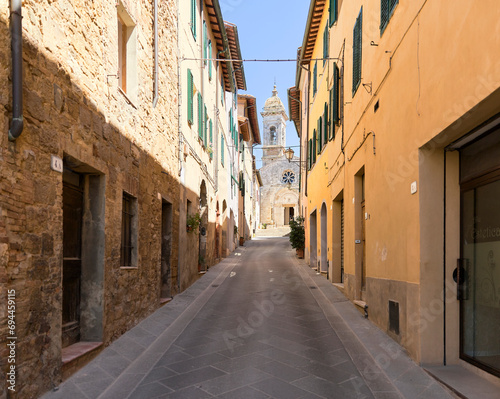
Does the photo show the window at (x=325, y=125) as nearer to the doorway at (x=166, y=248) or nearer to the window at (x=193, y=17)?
the window at (x=193, y=17)

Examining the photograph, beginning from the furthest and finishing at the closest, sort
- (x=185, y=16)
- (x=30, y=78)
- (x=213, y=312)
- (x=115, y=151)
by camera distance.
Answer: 1. (x=185, y=16)
2. (x=213, y=312)
3. (x=115, y=151)
4. (x=30, y=78)

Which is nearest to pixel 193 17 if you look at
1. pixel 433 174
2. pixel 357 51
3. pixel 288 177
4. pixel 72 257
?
pixel 357 51

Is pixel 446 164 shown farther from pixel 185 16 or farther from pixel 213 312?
pixel 185 16

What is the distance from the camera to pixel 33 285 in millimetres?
3863

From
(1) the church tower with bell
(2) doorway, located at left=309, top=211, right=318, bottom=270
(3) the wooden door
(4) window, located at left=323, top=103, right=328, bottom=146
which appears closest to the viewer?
(3) the wooden door

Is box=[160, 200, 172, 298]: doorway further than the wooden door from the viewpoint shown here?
Yes

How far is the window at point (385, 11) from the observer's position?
6.21 metres

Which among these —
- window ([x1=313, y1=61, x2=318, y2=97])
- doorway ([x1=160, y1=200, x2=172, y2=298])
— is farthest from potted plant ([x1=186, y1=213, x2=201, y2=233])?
window ([x1=313, y1=61, x2=318, y2=97])

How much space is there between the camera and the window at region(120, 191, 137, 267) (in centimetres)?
687

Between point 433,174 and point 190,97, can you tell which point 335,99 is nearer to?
point 190,97

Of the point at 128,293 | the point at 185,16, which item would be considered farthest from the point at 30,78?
the point at 185,16

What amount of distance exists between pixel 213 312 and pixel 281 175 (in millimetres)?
39957

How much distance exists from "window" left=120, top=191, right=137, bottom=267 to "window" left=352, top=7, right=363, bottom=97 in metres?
4.62

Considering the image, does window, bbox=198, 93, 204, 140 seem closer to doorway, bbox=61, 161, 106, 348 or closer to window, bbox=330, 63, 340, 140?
window, bbox=330, 63, 340, 140
